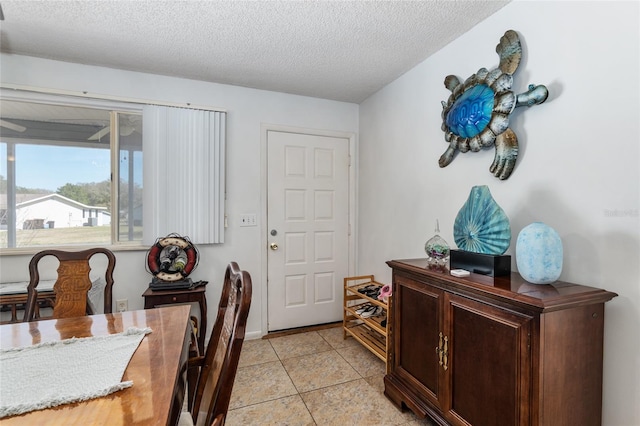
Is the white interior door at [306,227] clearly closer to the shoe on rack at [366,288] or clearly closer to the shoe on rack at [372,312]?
the shoe on rack at [366,288]

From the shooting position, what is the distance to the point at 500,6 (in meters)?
1.78

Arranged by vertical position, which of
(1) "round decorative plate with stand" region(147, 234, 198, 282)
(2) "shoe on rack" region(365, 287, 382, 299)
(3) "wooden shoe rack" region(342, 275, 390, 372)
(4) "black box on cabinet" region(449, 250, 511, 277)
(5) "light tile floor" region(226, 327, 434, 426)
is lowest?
(5) "light tile floor" region(226, 327, 434, 426)

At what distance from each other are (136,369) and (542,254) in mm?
1628

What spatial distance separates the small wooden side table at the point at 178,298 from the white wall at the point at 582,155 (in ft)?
6.63

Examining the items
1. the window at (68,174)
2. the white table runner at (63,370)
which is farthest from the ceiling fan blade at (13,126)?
the white table runner at (63,370)

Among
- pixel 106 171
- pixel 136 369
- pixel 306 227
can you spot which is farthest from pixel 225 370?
pixel 106 171

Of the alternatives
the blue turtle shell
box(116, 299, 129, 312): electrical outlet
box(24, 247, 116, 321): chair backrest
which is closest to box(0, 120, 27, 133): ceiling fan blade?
box(24, 247, 116, 321): chair backrest

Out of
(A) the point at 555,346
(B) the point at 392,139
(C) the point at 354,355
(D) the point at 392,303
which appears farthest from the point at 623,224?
(C) the point at 354,355

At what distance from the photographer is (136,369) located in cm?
101

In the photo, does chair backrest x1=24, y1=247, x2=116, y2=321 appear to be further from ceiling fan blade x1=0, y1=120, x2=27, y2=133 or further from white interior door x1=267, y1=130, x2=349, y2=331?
white interior door x1=267, y1=130, x2=349, y2=331

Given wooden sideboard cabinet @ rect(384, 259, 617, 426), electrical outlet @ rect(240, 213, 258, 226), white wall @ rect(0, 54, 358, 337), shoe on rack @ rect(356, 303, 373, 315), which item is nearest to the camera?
wooden sideboard cabinet @ rect(384, 259, 617, 426)

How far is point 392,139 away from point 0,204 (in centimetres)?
326

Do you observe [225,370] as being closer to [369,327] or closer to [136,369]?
[136,369]

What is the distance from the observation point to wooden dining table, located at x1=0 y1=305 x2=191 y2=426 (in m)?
0.77
